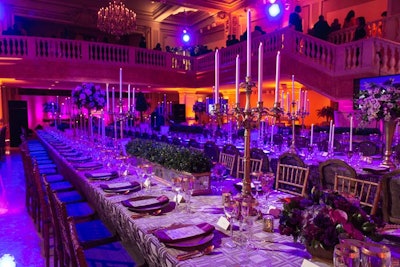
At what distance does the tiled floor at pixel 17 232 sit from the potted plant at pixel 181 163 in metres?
1.46

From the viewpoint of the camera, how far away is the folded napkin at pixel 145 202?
78.6 inches

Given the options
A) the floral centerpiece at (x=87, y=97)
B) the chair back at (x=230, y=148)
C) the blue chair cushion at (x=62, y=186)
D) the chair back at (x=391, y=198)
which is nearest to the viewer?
the chair back at (x=391, y=198)

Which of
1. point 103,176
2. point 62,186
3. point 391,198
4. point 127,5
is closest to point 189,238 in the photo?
point 103,176

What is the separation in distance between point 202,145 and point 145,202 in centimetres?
375

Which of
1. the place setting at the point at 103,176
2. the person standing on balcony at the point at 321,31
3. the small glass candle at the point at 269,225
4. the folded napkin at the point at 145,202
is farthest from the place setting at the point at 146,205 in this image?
the person standing on balcony at the point at 321,31

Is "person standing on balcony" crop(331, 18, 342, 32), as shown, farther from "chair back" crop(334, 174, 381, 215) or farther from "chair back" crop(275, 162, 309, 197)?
"chair back" crop(334, 174, 381, 215)

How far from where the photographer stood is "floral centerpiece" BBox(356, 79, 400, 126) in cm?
332

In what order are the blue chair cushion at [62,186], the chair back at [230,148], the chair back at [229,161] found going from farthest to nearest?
the chair back at [230,148]
the blue chair cushion at [62,186]
the chair back at [229,161]

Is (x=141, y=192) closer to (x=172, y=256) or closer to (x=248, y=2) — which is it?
(x=172, y=256)

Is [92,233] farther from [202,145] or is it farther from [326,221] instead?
[202,145]

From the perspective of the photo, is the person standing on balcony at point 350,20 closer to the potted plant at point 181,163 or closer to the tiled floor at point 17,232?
the potted plant at point 181,163

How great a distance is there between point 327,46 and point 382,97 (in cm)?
612

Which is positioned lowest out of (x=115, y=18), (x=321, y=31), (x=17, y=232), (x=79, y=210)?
(x=17, y=232)

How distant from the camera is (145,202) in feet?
6.82
